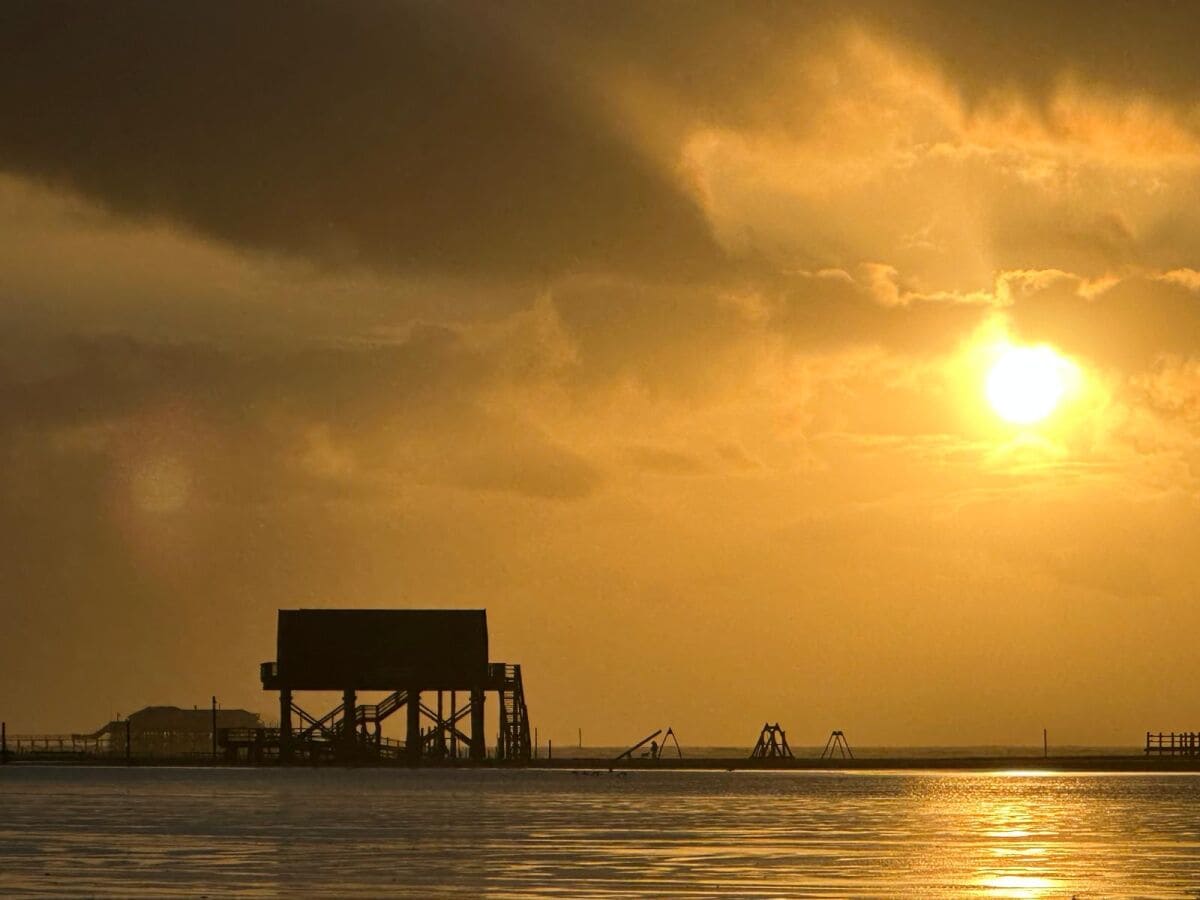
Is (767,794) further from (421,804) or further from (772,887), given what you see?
(772,887)

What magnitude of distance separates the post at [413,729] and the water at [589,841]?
23.5 meters

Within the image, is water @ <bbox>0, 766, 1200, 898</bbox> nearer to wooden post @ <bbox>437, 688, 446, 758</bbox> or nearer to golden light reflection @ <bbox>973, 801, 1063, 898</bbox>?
golden light reflection @ <bbox>973, 801, 1063, 898</bbox>

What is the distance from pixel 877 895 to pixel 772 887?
2106 millimetres

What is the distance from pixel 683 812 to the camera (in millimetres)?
73438

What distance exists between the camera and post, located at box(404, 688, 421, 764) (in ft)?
406

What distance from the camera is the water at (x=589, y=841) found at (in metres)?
41.8

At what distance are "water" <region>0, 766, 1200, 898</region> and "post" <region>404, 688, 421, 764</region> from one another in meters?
23.5

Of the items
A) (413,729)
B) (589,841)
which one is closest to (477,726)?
(413,729)

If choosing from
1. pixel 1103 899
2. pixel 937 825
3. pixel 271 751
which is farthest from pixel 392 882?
pixel 271 751

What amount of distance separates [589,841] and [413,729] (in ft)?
241

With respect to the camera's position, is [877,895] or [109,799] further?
[109,799]

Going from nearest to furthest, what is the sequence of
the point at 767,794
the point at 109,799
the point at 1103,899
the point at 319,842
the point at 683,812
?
the point at 1103,899 < the point at 319,842 < the point at 683,812 < the point at 109,799 < the point at 767,794

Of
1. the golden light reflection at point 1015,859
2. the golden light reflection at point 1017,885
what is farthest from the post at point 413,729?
the golden light reflection at point 1017,885

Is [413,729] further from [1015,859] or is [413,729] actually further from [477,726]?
[1015,859]
